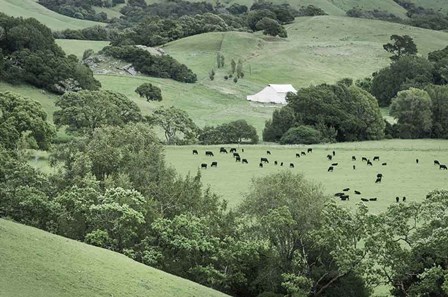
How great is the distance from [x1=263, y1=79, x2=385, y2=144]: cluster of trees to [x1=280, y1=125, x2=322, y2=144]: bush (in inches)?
6.9

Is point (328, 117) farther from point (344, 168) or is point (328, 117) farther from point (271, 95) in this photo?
point (271, 95)

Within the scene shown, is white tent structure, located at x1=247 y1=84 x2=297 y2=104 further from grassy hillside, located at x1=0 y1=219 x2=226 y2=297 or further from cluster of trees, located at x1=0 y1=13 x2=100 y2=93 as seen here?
grassy hillside, located at x1=0 y1=219 x2=226 y2=297

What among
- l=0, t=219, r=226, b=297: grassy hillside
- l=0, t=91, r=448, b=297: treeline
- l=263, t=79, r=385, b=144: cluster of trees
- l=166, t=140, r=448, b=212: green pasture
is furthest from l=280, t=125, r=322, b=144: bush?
l=0, t=219, r=226, b=297: grassy hillside

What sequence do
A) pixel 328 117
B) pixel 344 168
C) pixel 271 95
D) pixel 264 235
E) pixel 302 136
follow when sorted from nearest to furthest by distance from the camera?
pixel 264 235 < pixel 344 168 < pixel 302 136 < pixel 328 117 < pixel 271 95

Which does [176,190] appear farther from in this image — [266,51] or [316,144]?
[266,51]

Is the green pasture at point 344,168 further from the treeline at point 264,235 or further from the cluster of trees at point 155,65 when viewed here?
the cluster of trees at point 155,65

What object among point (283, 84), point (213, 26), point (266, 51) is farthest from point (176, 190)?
point (213, 26)

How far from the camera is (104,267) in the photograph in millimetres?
28828

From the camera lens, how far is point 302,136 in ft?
296

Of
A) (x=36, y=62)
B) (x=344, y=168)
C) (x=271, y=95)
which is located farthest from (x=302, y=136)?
(x=36, y=62)

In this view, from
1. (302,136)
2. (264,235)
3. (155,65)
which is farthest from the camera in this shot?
(155,65)

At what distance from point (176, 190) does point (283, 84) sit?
97391 mm

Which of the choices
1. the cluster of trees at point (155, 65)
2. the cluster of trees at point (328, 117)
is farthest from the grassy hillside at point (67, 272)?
the cluster of trees at point (155, 65)

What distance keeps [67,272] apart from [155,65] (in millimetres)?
112191
